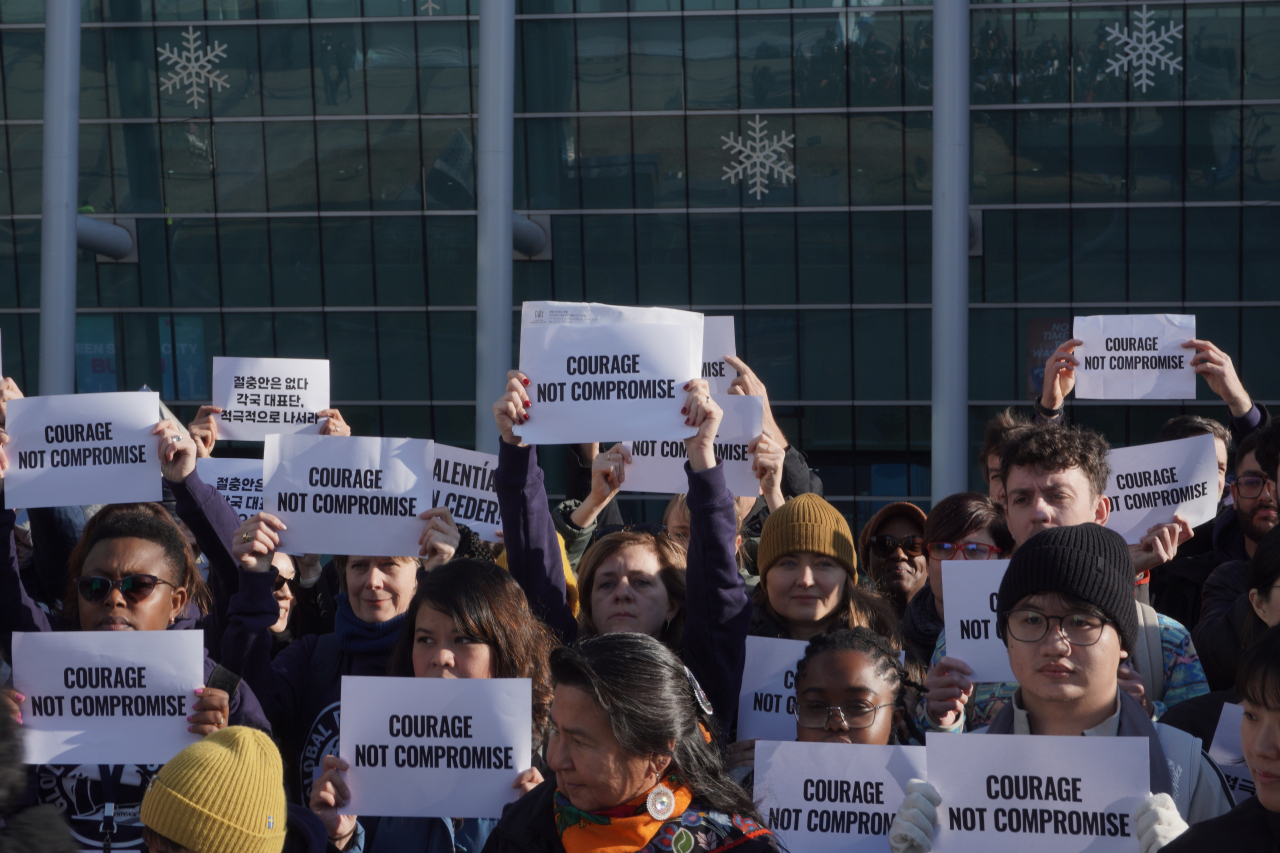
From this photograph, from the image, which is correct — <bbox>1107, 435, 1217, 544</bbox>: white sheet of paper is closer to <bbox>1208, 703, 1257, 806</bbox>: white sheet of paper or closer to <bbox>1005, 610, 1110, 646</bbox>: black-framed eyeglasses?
<bbox>1208, 703, 1257, 806</bbox>: white sheet of paper

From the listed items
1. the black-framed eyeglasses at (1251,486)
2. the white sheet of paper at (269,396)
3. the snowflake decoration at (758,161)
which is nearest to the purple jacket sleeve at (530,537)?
the white sheet of paper at (269,396)

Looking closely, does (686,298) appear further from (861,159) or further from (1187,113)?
(1187,113)

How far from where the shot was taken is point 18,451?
4.40 meters

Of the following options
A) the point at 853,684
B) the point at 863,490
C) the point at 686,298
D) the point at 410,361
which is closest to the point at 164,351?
the point at 410,361

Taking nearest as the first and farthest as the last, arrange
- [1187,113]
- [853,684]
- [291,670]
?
[853,684] → [291,670] → [1187,113]

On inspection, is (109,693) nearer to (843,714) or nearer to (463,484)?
(463,484)

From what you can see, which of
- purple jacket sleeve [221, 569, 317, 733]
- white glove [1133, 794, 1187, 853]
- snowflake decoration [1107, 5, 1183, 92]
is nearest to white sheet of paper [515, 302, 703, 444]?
A: purple jacket sleeve [221, 569, 317, 733]

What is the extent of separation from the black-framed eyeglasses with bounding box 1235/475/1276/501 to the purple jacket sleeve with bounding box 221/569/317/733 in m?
3.38

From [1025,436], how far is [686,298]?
1334 centimetres

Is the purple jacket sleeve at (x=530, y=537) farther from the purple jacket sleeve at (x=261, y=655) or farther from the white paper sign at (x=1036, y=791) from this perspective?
the white paper sign at (x=1036, y=791)

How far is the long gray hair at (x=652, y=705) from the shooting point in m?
2.64

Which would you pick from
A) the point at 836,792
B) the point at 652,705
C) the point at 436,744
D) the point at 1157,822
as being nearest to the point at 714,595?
the point at 836,792

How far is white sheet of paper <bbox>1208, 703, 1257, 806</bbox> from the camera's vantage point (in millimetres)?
3051

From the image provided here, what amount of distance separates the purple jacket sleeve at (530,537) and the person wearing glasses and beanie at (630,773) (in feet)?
3.93
